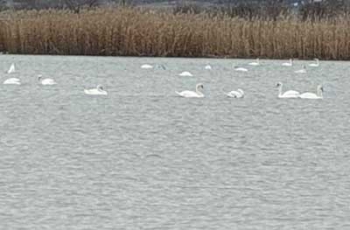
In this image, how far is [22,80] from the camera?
22875mm

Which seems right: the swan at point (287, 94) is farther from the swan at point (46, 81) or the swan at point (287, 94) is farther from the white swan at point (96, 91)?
the swan at point (46, 81)

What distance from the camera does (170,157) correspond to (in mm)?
12859

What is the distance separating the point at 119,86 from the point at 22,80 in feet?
5.84

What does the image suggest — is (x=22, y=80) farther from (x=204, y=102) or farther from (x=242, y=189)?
(x=242, y=189)

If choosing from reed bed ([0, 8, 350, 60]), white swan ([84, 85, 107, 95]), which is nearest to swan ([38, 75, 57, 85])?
white swan ([84, 85, 107, 95])

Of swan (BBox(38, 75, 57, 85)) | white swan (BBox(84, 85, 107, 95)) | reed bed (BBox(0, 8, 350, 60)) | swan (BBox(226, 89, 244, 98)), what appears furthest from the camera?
reed bed (BBox(0, 8, 350, 60))

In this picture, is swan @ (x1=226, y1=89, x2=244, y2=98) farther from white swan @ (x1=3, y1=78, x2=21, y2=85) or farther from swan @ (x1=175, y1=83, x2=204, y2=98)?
white swan @ (x1=3, y1=78, x2=21, y2=85)

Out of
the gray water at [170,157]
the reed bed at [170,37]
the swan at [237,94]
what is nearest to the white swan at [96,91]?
the gray water at [170,157]

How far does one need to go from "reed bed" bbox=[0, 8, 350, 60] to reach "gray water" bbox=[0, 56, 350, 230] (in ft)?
12.4

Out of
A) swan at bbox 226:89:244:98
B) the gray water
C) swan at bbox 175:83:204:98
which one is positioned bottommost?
swan at bbox 226:89:244:98

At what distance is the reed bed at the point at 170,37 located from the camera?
27328 mm

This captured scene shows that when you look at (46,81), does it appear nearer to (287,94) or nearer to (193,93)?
(193,93)

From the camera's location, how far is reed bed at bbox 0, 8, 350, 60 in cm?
2733

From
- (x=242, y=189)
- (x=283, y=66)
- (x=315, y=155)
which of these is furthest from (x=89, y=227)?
(x=283, y=66)
